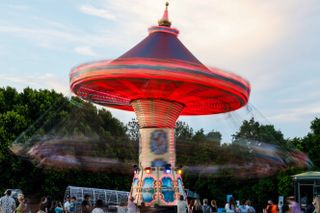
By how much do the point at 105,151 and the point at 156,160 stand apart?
2260cm

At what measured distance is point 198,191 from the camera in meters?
49.1

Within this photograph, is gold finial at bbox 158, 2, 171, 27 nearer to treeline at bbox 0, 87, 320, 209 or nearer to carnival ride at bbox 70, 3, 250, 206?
carnival ride at bbox 70, 3, 250, 206

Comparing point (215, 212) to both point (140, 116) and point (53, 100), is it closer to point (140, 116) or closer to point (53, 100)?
point (140, 116)

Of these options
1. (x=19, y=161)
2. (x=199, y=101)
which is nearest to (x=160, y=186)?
(x=199, y=101)

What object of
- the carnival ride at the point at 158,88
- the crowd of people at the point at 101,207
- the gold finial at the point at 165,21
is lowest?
the crowd of people at the point at 101,207

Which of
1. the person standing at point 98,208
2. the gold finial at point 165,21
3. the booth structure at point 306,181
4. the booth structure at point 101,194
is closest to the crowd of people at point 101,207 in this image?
the person standing at point 98,208

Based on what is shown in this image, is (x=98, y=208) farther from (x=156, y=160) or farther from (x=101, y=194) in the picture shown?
(x=101, y=194)

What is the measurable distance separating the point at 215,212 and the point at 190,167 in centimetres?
2451

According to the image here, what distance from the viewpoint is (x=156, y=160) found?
79.0 feet

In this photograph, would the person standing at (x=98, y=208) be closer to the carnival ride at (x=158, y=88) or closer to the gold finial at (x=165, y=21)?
the carnival ride at (x=158, y=88)

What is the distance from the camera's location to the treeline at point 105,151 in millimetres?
39562

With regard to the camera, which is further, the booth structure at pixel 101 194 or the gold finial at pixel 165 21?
the booth structure at pixel 101 194

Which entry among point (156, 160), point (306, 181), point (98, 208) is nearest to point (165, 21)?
point (156, 160)

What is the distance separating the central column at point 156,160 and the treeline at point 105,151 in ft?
38.4
